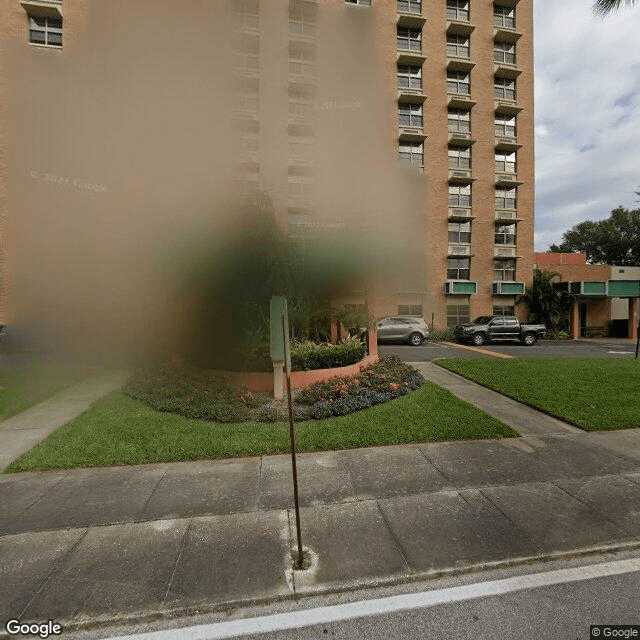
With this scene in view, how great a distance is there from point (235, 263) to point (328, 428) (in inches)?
132

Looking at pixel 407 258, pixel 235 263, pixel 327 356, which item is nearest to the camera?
pixel 407 258

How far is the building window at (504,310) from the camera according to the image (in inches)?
901

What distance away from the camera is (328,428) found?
5.33 metres

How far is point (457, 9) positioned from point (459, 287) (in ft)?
56.8

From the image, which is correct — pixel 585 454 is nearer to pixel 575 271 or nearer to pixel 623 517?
pixel 623 517

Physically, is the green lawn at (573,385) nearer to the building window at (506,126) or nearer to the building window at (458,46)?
the building window at (506,126)

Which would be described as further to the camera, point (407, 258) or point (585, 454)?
point (407, 258)

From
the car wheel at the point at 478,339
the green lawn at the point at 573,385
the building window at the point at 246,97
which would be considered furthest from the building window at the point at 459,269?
the building window at the point at 246,97

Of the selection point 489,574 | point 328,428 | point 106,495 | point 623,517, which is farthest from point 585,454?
point 106,495

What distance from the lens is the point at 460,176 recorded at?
16.8m

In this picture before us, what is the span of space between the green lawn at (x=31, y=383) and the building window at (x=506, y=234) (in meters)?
25.4

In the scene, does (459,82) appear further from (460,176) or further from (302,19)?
(302,19)

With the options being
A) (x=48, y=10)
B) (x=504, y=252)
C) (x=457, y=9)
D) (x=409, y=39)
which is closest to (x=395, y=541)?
(x=48, y=10)

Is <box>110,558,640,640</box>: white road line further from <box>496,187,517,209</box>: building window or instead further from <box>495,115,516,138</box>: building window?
<box>495,115,516,138</box>: building window
